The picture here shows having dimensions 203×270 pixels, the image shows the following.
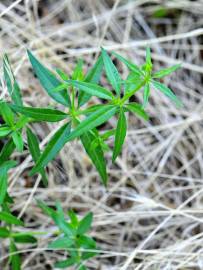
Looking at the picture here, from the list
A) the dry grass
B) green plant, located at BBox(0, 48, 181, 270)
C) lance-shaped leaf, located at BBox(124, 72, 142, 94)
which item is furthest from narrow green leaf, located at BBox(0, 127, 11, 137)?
the dry grass

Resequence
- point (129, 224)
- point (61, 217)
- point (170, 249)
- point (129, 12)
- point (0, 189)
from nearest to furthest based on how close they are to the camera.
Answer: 1. point (0, 189)
2. point (61, 217)
3. point (170, 249)
4. point (129, 224)
5. point (129, 12)

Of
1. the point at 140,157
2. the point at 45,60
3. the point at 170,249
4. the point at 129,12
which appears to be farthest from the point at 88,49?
the point at 170,249

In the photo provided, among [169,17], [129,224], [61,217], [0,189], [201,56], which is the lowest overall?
[129,224]

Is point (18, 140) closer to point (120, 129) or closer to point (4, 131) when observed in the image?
point (4, 131)

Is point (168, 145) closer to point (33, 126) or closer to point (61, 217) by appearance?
point (33, 126)

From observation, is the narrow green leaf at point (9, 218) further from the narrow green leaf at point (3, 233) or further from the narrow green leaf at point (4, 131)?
the narrow green leaf at point (4, 131)

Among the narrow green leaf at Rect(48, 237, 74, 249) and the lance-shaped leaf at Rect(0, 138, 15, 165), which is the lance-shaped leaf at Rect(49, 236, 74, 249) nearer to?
the narrow green leaf at Rect(48, 237, 74, 249)
